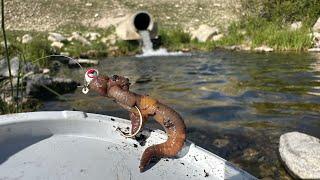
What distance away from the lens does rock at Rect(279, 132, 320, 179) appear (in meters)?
4.52

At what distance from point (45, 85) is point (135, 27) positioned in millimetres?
10313

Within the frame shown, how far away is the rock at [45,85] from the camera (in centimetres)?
889

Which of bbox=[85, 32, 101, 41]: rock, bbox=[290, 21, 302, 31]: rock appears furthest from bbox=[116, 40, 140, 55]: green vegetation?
bbox=[290, 21, 302, 31]: rock

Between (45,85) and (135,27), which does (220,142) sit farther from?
(135,27)

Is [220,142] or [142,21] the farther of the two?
[142,21]

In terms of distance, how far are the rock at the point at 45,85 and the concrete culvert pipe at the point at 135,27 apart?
28.1 ft

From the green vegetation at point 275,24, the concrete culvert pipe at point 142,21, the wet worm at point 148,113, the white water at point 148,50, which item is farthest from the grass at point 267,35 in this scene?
the wet worm at point 148,113

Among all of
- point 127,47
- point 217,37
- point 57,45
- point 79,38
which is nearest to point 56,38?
point 79,38

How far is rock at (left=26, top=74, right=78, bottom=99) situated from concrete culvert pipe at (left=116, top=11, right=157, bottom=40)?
8.55 m

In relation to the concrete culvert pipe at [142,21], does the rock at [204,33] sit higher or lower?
lower

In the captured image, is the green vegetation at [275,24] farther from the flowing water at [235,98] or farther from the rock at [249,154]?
the rock at [249,154]

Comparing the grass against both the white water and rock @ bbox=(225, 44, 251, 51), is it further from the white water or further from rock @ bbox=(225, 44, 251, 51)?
the white water

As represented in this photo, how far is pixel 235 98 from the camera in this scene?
334 inches

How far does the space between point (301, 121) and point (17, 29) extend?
16.2m
